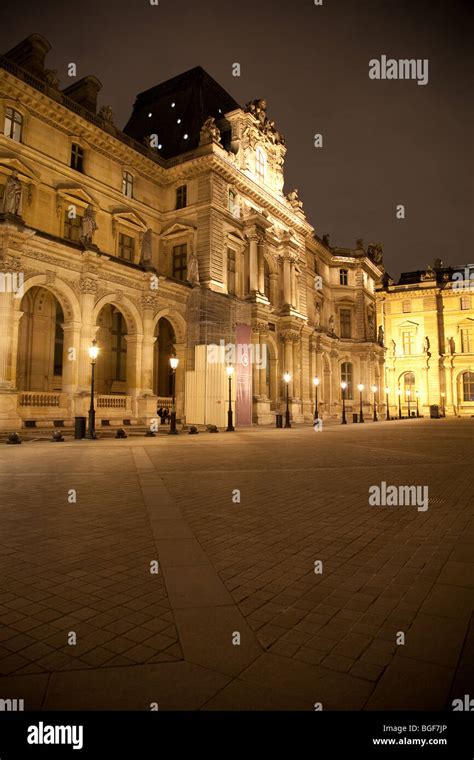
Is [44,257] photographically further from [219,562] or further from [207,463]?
[219,562]

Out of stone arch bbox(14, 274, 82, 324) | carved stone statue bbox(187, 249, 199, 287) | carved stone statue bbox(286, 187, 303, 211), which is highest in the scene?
carved stone statue bbox(286, 187, 303, 211)

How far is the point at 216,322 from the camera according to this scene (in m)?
31.1

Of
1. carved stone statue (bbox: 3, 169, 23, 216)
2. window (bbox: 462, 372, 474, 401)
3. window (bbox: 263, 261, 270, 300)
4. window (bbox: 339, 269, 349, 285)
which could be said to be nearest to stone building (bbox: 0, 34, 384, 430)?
carved stone statue (bbox: 3, 169, 23, 216)

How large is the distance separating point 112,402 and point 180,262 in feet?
43.3

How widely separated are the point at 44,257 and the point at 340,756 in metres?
23.8

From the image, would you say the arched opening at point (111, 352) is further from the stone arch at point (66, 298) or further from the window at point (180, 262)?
the stone arch at point (66, 298)

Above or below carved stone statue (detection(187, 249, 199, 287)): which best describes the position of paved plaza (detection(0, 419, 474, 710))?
below

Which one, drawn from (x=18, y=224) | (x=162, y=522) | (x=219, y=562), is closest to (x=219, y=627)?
(x=219, y=562)

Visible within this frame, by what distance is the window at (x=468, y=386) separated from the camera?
6400 cm

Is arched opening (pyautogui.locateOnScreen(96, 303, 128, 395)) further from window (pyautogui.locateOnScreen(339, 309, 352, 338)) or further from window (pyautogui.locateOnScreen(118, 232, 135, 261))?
window (pyautogui.locateOnScreen(339, 309, 352, 338))

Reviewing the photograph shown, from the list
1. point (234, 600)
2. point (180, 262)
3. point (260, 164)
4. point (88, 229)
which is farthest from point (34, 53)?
point (234, 600)

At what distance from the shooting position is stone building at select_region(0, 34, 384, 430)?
2359 centimetres

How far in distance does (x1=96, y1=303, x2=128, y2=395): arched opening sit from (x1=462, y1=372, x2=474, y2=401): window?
4943 centimetres

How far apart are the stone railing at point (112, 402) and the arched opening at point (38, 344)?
4.47 m
